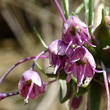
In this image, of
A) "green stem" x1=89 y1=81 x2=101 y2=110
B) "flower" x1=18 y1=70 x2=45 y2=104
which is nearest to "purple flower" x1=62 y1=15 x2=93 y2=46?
"flower" x1=18 y1=70 x2=45 y2=104

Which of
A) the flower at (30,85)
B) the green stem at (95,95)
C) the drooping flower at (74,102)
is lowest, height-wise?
the drooping flower at (74,102)

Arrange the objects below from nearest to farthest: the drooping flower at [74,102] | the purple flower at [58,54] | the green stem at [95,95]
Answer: the purple flower at [58,54]
the green stem at [95,95]
the drooping flower at [74,102]

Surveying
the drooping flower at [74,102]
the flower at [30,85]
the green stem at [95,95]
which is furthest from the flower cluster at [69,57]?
the drooping flower at [74,102]

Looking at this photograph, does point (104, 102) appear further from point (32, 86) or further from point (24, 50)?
point (24, 50)

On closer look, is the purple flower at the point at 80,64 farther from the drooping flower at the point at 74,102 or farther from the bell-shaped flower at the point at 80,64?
the drooping flower at the point at 74,102

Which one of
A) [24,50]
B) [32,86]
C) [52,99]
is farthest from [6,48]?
[32,86]

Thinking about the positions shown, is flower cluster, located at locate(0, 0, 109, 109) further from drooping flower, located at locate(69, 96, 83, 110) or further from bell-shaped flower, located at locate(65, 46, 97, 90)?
drooping flower, located at locate(69, 96, 83, 110)
